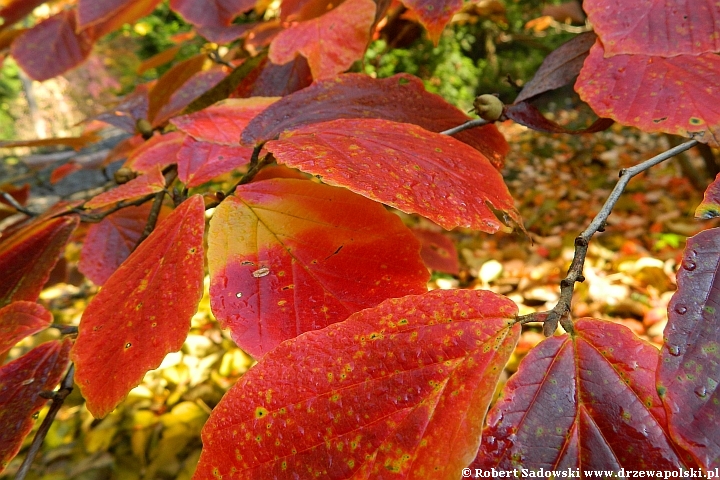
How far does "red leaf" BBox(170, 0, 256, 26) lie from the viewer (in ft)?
2.14

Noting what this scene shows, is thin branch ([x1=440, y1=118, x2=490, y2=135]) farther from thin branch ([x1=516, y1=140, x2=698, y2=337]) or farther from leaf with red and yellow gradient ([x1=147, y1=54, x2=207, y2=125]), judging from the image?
leaf with red and yellow gradient ([x1=147, y1=54, x2=207, y2=125])

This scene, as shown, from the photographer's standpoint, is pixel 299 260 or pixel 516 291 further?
pixel 516 291

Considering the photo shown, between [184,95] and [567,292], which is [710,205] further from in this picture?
[184,95]

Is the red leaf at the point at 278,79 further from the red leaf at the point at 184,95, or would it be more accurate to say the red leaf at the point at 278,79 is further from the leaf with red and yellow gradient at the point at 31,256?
the leaf with red and yellow gradient at the point at 31,256

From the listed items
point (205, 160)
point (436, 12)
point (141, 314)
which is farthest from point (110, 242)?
point (436, 12)

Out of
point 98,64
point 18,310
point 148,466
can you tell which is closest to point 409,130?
point 18,310

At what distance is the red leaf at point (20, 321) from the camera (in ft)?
1.05

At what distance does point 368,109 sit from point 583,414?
28cm

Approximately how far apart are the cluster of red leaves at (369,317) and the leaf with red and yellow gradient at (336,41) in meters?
0.08

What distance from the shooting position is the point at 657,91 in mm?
311

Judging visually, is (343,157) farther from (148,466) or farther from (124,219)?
(148,466)

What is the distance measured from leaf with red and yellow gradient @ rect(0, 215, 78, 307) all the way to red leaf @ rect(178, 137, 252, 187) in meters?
0.11

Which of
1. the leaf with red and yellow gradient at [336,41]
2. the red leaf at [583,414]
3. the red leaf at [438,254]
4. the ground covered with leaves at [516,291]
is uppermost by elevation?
the leaf with red and yellow gradient at [336,41]

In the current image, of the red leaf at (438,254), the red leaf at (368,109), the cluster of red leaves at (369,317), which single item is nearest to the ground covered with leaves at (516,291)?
the red leaf at (438,254)
